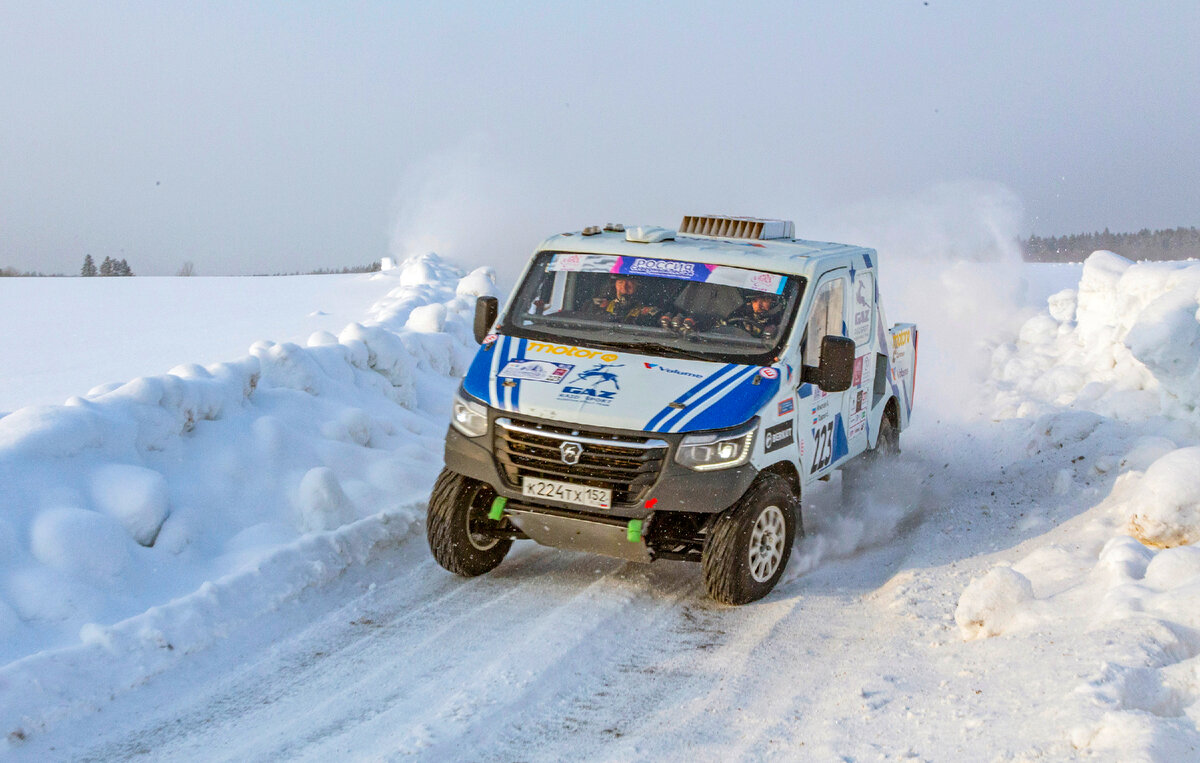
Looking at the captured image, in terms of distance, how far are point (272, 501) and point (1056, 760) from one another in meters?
5.15

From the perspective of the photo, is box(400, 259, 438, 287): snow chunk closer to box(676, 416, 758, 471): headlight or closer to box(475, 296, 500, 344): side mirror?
box(475, 296, 500, 344): side mirror

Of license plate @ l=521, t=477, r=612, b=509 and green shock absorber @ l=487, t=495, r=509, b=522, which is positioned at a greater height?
license plate @ l=521, t=477, r=612, b=509

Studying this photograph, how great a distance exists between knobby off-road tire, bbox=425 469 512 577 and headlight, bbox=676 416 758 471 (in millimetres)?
1369

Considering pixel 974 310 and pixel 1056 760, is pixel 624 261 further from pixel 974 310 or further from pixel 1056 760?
pixel 974 310

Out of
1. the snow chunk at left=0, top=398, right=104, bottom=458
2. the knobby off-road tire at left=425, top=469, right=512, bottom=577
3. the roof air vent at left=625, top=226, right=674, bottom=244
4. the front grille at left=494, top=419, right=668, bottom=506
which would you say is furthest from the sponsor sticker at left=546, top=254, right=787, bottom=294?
the snow chunk at left=0, top=398, right=104, bottom=458

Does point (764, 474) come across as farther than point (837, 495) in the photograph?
No

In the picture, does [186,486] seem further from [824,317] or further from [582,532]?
[824,317]

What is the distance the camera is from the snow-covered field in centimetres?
467

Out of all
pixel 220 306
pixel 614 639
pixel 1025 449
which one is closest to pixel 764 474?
pixel 614 639

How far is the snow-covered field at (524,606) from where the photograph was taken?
15.3 feet

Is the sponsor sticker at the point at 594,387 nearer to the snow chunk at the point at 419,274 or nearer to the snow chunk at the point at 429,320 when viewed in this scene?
the snow chunk at the point at 429,320

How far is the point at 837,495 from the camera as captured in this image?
9297mm

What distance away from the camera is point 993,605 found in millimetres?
5836

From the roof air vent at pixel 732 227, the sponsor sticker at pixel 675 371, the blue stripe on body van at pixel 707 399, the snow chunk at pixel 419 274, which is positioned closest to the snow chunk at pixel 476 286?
the snow chunk at pixel 419 274
